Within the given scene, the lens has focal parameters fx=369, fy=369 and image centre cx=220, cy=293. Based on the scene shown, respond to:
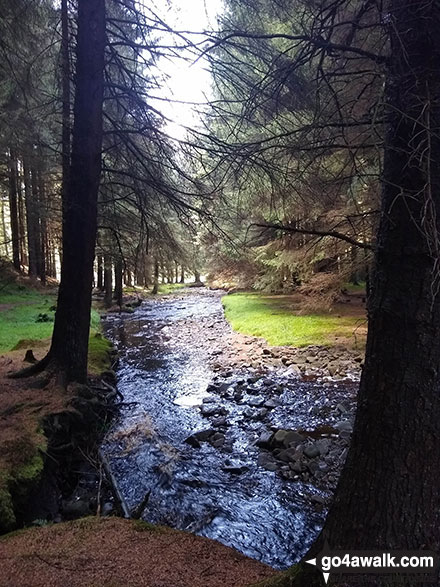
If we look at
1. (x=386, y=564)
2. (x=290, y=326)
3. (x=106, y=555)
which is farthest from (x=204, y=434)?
(x=290, y=326)

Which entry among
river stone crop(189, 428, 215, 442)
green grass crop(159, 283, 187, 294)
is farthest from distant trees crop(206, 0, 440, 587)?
green grass crop(159, 283, 187, 294)

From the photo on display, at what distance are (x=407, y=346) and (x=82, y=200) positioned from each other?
183 inches

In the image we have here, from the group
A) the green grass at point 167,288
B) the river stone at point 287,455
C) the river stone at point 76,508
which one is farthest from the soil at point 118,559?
the green grass at point 167,288

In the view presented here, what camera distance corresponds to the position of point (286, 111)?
3922 millimetres

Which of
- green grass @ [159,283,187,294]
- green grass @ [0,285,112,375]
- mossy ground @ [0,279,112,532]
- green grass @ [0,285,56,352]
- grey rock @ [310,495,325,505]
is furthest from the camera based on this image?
green grass @ [159,283,187,294]

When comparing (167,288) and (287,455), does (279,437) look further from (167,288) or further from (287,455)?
(167,288)

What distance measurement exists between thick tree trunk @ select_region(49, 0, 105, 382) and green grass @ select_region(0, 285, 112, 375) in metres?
1.64

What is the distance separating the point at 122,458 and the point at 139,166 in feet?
14.4

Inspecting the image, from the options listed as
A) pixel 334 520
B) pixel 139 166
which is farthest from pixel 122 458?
pixel 139 166

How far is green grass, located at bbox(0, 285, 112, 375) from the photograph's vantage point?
8102mm

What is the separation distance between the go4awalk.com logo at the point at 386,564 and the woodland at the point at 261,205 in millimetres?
34

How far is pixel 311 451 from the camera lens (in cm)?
472

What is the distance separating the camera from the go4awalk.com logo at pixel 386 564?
162cm

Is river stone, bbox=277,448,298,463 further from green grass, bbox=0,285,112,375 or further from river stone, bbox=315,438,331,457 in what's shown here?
green grass, bbox=0,285,112,375
